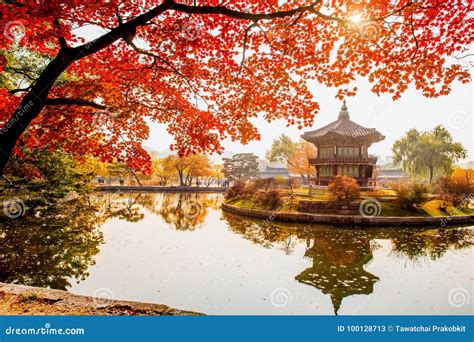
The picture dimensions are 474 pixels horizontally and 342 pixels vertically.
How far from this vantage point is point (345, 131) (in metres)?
31.2

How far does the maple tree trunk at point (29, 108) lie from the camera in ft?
16.8

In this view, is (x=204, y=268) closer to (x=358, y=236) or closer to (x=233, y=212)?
(x=358, y=236)

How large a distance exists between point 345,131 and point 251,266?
2597 centimetres

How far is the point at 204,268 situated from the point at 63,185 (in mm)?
9348

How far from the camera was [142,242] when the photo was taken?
12094mm

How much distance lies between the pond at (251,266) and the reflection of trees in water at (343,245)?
0.04 m

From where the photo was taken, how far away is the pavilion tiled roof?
3005 centimetres

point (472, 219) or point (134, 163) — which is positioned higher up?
point (134, 163)

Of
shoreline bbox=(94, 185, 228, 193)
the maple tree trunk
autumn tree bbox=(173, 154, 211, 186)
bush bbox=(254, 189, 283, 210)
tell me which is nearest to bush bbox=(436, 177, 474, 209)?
bush bbox=(254, 189, 283, 210)

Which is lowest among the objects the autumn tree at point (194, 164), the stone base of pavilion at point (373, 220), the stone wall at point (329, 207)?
the stone base of pavilion at point (373, 220)

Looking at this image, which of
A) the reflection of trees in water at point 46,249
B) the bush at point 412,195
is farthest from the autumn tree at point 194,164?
the bush at point 412,195

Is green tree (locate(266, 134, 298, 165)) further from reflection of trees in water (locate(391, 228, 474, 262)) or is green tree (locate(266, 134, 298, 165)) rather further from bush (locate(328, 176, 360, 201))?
reflection of trees in water (locate(391, 228, 474, 262))

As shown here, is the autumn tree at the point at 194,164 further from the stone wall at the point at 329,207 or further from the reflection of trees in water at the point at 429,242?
the reflection of trees in water at the point at 429,242

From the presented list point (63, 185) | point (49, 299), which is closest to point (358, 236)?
point (49, 299)
